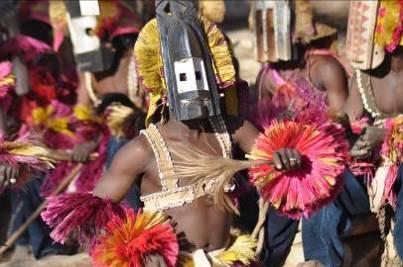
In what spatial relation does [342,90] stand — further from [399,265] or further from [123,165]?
[123,165]

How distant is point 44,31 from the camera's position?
7.35 m

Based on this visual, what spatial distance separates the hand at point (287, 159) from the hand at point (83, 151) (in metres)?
2.42

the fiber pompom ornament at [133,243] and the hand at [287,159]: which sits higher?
the hand at [287,159]

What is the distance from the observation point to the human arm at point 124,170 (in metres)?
3.79

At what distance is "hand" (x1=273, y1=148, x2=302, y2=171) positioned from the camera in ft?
11.6

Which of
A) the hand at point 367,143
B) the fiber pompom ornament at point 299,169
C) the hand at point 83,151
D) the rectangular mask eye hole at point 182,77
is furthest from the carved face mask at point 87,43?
the fiber pompom ornament at point 299,169

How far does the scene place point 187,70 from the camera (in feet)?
11.9

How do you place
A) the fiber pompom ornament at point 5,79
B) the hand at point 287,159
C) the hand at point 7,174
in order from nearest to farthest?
the hand at point 287,159
the hand at point 7,174
the fiber pompom ornament at point 5,79

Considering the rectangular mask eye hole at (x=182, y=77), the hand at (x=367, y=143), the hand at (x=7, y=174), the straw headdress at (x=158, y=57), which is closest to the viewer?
the rectangular mask eye hole at (x=182, y=77)

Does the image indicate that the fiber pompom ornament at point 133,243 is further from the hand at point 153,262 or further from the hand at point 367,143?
the hand at point 367,143

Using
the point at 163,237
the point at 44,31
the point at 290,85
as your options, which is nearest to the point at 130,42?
the point at 290,85

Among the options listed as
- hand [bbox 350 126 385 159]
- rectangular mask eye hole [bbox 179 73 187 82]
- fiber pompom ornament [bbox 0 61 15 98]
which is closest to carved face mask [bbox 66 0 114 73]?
fiber pompom ornament [bbox 0 61 15 98]

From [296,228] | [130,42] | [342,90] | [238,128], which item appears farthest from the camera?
[130,42]

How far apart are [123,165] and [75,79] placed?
2805 mm
